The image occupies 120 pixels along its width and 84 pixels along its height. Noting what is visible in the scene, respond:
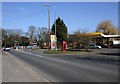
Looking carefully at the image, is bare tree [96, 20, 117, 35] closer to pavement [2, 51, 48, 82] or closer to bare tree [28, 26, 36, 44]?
bare tree [28, 26, 36, 44]

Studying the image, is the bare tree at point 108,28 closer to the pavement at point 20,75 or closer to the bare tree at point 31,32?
the bare tree at point 31,32

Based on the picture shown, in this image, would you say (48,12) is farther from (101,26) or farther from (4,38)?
(4,38)

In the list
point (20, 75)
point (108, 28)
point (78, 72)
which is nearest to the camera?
point (20, 75)

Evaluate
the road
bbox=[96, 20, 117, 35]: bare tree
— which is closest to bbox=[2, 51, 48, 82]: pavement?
the road

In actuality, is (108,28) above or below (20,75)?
above

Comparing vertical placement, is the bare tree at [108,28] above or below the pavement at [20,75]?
above

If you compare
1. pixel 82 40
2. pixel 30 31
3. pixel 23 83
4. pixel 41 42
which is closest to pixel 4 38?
pixel 30 31

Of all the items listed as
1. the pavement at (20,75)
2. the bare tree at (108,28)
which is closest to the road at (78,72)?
the pavement at (20,75)

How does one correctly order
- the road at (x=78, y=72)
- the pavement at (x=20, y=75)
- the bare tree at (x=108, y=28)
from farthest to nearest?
the bare tree at (x=108, y=28) < the road at (x=78, y=72) < the pavement at (x=20, y=75)

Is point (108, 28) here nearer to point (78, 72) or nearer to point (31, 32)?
point (31, 32)

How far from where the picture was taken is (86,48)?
60750 mm

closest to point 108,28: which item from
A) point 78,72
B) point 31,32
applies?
point 31,32

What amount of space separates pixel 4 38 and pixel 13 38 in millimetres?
4885

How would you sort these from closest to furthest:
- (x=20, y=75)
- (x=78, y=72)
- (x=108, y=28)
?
1. (x=20, y=75)
2. (x=78, y=72)
3. (x=108, y=28)
